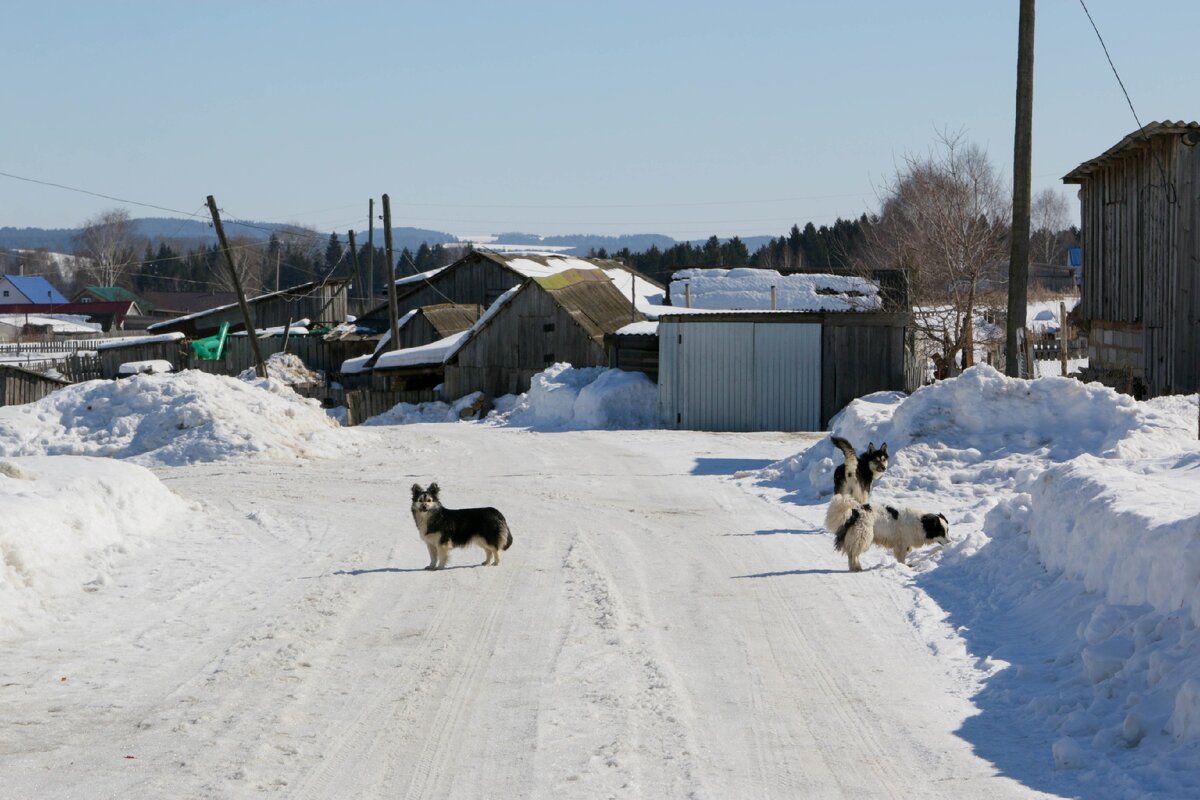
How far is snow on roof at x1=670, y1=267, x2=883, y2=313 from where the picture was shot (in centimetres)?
5466

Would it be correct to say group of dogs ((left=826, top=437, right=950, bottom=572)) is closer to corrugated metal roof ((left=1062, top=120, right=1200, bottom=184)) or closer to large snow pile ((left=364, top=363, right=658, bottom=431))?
corrugated metal roof ((left=1062, top=120, right=1200, bottom=184))

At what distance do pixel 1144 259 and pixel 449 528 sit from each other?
57.6 feet

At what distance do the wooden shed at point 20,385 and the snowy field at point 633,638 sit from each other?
24.8m

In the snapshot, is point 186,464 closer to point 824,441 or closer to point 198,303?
point 824,441

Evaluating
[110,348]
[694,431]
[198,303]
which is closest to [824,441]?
[694,431]

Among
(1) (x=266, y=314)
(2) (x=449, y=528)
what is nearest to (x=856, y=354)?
(2) (x=449, y=528)

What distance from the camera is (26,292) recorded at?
139m

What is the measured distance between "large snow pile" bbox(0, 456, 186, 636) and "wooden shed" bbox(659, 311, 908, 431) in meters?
19.7

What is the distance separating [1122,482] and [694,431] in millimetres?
23634

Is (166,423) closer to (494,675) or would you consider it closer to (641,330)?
(641,330)

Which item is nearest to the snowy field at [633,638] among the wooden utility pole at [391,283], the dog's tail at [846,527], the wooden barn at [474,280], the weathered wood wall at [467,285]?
the dog's tail at [846,527]

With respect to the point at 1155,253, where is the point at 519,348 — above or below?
below

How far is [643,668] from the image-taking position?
895 cm

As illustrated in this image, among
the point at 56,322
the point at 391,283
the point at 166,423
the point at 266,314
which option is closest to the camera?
the point at 166,423
